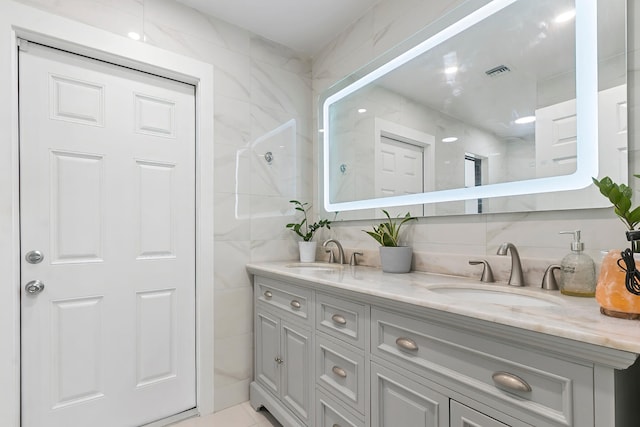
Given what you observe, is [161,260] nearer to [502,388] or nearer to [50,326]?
[50,326]

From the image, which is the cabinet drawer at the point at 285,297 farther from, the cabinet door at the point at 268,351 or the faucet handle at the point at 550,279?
the faucet handle at the point at 550,279

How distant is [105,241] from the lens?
167 centimetres

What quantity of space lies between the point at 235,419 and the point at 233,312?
1.99 ft

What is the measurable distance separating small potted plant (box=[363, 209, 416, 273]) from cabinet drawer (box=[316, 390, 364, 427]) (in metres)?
0.65

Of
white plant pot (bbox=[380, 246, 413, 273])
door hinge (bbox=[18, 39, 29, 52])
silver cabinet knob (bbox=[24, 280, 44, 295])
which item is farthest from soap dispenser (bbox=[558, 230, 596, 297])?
door hinge (bbox=[18, 39, 29, 52])

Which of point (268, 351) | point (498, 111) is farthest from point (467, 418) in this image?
point (268, 351)

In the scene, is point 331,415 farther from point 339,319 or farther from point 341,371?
point 339,319

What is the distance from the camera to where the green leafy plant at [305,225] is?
2.23 m

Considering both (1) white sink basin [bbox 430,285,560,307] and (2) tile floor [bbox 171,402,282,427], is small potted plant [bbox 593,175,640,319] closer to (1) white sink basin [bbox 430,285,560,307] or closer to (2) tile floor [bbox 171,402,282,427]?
(1) white sink basin [bbox 430,285,560,307]

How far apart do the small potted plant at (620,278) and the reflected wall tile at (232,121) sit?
184 cm

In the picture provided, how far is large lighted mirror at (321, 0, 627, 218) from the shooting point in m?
1.05

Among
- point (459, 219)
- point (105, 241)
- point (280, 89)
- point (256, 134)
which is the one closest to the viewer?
point (459, 219)

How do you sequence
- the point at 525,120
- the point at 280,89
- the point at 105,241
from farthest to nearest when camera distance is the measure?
the point at 280,89, the point at 105,241, the point at 525,120

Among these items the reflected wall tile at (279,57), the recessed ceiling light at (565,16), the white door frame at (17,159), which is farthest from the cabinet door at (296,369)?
the reflected wall tile at (279,57)
